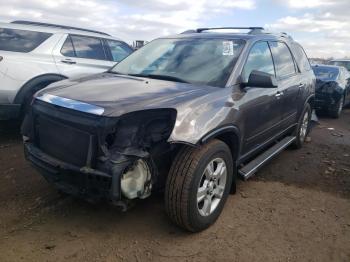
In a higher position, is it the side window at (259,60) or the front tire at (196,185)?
the side window at (259,60)

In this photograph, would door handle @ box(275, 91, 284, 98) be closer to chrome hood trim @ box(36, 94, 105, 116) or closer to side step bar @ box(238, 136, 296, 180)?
side step bar @ box(238, 136, 296, 180)

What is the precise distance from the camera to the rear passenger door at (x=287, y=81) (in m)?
4.88

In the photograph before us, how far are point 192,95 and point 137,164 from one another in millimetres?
827

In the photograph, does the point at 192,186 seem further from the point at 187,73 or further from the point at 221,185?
the point at 187,73

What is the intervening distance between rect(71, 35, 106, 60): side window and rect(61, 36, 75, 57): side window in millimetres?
78

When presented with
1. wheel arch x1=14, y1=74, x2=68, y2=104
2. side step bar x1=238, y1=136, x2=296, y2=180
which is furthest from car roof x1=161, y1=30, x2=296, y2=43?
wheel arch x1=14, y1=74, x2=68, y2=104

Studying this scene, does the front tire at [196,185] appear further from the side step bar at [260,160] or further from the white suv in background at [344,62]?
the white suv in background at [344,62]

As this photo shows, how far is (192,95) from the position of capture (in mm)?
3328

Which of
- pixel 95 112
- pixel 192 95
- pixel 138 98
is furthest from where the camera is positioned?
pixel 192 95

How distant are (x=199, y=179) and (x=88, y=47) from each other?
4.78 m

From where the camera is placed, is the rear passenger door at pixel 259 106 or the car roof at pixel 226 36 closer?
the rear passenger door at pixel 259 106

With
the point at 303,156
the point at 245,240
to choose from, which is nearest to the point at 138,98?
the point at 245,240

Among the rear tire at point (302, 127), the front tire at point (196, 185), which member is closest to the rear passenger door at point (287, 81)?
the rear tire at point (302, 127)

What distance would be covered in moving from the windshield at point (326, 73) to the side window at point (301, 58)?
437cm
